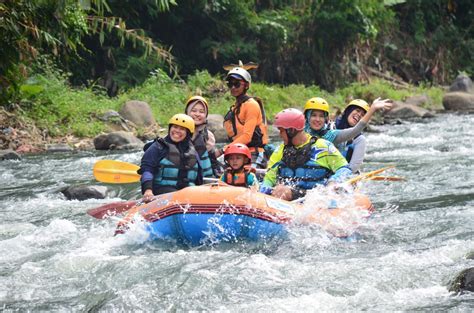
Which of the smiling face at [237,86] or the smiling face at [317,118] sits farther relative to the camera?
the smiling face at [237,86]

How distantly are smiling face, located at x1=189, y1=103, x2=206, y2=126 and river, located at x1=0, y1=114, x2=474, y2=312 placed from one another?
134cm

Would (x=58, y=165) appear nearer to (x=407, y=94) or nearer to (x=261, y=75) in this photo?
(x=261, y=75)

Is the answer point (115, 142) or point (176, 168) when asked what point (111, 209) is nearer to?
point (176, 168)

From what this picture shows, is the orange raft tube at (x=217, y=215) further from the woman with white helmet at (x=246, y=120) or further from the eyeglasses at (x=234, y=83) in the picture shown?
the eyeglasses at (x=234, y=83)

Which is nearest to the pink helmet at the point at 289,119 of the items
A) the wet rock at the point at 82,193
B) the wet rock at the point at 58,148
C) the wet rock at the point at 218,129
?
the wet rock at the point at 82,193

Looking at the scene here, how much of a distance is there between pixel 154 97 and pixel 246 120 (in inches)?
348

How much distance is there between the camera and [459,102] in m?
20.7

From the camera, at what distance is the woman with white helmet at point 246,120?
830cm

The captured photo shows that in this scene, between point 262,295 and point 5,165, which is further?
point 5,165

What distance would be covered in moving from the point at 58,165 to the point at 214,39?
968cm

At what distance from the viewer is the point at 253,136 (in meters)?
8.56

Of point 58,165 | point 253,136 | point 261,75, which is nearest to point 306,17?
point 261,75

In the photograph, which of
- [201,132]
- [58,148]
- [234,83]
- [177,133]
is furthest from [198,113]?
[58,148]

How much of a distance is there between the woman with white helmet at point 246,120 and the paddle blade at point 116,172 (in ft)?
3.36
